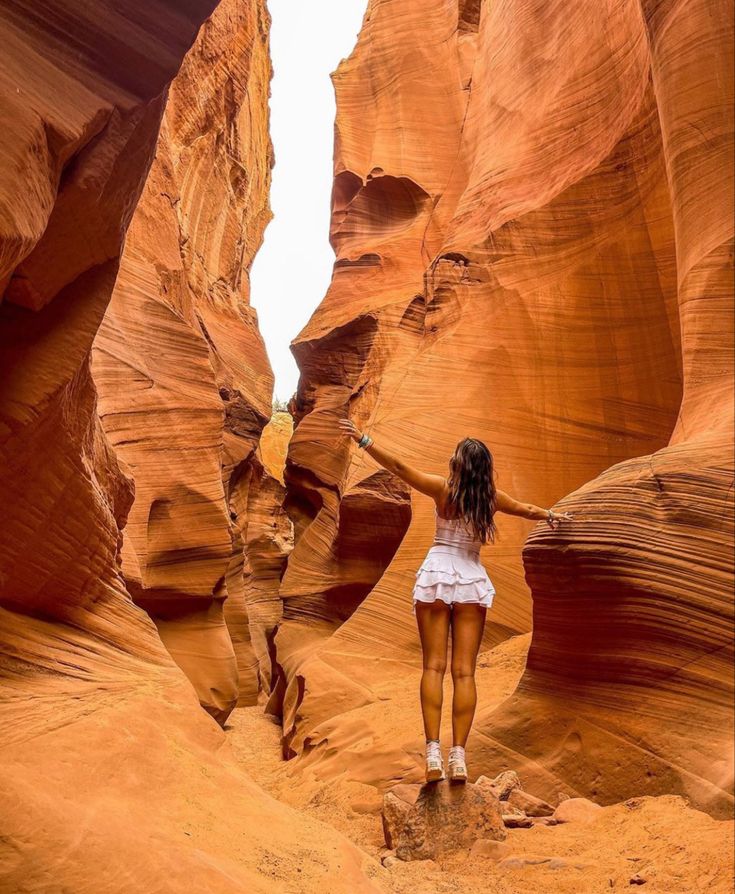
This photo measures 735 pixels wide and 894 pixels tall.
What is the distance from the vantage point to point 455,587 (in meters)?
4.60

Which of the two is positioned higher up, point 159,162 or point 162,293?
point 159,162

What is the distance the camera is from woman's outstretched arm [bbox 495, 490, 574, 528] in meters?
4.88

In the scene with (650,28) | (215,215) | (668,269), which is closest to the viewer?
(650,28)

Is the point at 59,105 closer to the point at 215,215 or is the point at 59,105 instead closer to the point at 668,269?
the point at 668,269

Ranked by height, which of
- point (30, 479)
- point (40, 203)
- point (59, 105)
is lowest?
point (30, 479)

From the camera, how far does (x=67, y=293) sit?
4.31 meters

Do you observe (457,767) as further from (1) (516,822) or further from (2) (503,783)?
(2) (503,783)

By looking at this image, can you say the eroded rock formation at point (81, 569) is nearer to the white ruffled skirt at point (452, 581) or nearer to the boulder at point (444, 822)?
the boulder at point (444, 822)

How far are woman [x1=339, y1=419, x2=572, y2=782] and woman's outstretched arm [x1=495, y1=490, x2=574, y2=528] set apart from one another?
10mm

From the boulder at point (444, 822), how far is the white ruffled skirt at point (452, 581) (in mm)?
939

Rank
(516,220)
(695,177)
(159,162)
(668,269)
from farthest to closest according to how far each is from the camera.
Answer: (159,162) → (516,220) → (668,269) → (695,177)

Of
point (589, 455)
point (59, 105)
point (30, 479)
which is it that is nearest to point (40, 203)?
point (59, 105)

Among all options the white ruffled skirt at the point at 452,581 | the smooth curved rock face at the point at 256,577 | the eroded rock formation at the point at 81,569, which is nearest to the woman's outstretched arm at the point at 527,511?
the white ruffled skirt at the point at 452,581

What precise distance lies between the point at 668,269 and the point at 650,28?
3.14 meters
